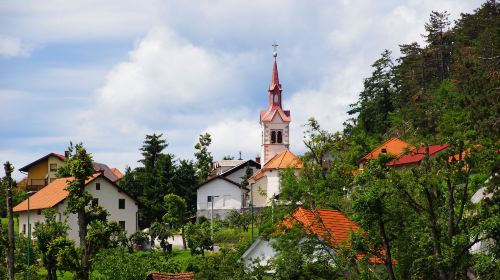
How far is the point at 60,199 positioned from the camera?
68.4 meters

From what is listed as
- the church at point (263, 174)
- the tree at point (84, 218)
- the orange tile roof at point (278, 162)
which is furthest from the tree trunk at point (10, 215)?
the orange tile roof at point (278, 162)

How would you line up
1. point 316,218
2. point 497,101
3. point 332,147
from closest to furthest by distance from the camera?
point 316,218
point 497,101
point 332,147

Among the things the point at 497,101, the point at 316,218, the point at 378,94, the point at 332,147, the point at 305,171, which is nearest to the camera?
the point at 316,218

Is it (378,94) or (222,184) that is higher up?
(378,94)

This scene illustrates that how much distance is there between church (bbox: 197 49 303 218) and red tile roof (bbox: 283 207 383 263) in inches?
1781

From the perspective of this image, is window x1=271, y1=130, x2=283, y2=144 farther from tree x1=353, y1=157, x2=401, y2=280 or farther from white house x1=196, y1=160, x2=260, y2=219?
tree x1=353, y1=157, x2=401, y2=280

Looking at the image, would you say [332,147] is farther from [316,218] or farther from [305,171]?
[316,218]

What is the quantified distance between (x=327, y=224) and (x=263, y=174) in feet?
213

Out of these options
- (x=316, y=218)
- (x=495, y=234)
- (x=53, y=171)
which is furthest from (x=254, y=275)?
(x=53, y=171)

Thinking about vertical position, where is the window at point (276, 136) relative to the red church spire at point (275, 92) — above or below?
below

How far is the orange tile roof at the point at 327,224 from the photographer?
3047 cm

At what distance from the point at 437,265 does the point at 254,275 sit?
7675 mm

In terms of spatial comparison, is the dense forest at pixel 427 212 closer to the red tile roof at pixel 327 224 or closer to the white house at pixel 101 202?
the red tile roof at pixel 327 224

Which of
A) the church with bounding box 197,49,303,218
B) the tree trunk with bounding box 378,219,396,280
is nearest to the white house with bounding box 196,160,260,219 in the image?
the church with bounding box 197,49,303,218
